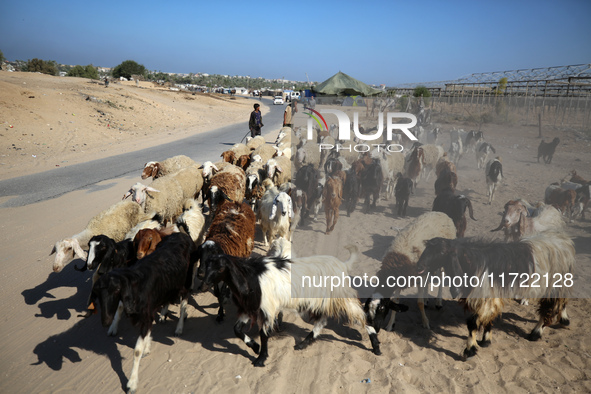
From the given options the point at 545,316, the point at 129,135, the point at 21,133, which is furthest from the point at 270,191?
the point at 129,135

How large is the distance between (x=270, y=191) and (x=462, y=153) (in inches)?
177

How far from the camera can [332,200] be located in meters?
6.67

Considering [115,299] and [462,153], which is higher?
[462,153]

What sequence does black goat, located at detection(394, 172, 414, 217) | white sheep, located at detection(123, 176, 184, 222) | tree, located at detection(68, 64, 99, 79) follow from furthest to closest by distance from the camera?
1. tree, located at detection(68, 64, 99, 79)
2. black goat, located at detection(394, 172, 414, 217)
3. white sheep, located at detection(123, 176, 184, 222)

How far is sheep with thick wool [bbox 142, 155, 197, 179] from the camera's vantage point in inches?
377

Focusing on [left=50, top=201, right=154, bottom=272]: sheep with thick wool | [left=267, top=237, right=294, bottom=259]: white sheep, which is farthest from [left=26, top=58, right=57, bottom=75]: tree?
[left=267, top=237, right=294, bottom=259]: white sheep

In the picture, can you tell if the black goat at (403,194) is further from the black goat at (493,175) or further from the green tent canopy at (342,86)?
the green tent canopy at (342,86)

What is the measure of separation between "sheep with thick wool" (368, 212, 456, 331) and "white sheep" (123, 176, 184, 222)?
4576 mm

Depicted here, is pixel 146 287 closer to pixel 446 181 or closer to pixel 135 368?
pixel 135 368

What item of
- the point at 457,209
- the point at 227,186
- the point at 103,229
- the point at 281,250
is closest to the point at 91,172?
the point at 227,186

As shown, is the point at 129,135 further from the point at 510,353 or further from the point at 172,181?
the point at 510,353

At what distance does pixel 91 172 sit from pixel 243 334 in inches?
446

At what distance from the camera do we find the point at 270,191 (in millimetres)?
8055

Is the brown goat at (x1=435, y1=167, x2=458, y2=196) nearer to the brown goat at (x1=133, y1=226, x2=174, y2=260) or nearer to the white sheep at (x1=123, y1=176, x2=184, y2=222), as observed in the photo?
the brown goat at (x1=133, y1=226, x2=174, y2=260)
